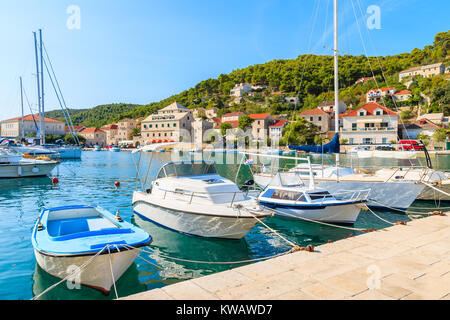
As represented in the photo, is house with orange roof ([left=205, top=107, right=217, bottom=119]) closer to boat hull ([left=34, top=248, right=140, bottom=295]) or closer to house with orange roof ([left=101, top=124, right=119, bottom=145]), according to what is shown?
house with orange roof ([left=101, top=124, right=119, bottom=145])

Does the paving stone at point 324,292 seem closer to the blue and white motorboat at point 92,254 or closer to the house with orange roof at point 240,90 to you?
the blue and white motorboat at point 92,254

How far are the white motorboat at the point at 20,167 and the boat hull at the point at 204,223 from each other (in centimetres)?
2357

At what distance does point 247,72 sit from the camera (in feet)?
579

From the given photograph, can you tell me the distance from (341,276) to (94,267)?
518 cm


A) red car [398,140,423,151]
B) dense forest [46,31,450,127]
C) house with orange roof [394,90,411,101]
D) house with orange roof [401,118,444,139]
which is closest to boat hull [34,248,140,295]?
red car [398,140,423,151]

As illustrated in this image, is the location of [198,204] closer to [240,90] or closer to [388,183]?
[388,183]

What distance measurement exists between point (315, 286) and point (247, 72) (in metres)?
182

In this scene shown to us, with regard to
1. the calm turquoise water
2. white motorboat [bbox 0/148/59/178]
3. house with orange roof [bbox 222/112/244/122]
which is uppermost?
house with orange roof [bbox 222/112/244/122]

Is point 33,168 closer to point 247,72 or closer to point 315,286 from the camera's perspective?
point 315,286

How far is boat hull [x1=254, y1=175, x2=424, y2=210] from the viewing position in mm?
14242

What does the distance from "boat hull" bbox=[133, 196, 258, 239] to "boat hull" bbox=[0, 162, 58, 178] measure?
23.6 meters

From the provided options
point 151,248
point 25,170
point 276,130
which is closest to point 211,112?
point 276,130

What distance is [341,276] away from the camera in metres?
5.43

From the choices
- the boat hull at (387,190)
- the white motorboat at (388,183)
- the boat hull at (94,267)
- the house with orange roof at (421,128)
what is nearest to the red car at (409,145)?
the white motorboat at (388,183)
